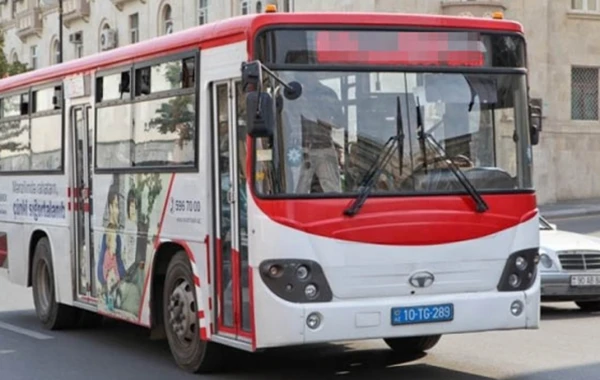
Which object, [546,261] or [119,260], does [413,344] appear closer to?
[119,260]

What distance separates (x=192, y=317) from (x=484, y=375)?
246 centimetres

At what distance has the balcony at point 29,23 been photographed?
6400cm

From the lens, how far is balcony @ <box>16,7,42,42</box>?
2520 inches

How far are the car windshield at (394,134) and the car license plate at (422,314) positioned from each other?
86cm

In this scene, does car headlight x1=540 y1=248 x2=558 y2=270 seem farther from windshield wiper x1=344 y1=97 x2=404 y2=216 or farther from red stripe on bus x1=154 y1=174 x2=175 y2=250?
windshield wiper x1=344 y1=97 x2=404 y2=216

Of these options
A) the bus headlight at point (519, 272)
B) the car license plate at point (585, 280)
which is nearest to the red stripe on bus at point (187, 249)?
the bus headlight at point (519, 272)

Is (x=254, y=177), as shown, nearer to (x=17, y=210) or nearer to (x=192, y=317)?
(x=192, y=317)

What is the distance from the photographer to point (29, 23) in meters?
64.8

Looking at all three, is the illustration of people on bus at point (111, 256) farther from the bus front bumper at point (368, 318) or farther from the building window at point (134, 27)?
the building window at point (134, 27)

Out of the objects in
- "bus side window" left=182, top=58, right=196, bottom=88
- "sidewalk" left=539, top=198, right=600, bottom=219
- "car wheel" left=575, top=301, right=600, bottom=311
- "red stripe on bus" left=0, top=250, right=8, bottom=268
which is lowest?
"car wheel" left=575, top=301, right=600, bottom=311

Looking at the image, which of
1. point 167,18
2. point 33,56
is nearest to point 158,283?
point 167,18

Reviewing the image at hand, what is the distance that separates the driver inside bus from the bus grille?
6.10 metres

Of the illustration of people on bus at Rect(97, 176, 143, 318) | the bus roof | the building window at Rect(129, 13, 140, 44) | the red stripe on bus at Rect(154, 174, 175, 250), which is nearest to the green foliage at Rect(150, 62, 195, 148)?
the bus roof

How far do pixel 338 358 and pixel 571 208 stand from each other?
26.4 m
